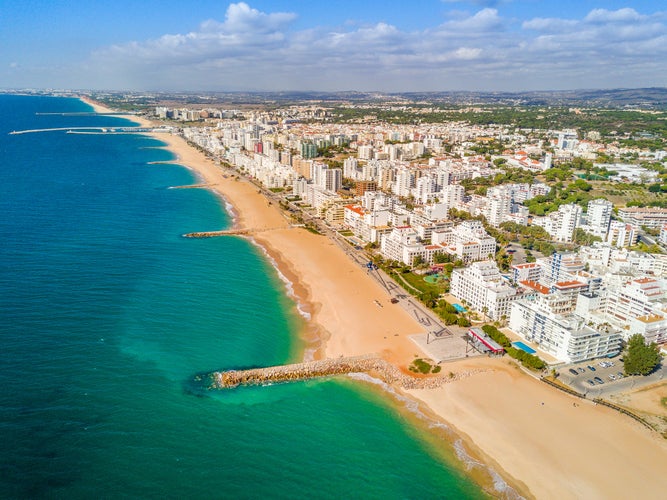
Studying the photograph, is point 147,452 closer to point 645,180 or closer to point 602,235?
→ point 602,235

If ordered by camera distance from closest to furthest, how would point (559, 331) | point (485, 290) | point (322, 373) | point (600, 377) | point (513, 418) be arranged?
point (513, 418)
point (600, 377)
point (322, 373)
point (559, 331)
point (485, 290)

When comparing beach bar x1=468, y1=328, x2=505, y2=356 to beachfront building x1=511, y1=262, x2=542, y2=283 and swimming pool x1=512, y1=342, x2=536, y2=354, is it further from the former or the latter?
beachfront building x1=511, y1=262, x2=542, y2=283

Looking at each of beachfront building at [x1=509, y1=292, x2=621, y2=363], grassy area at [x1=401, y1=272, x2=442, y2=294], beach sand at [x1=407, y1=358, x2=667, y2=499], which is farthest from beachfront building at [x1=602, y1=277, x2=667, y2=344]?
grassy area at [x1=401, y1=272, x2=442, y2=294]

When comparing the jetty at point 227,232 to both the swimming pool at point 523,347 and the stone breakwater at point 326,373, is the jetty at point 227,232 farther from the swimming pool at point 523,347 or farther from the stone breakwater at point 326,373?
the swimming pool at point 523,347

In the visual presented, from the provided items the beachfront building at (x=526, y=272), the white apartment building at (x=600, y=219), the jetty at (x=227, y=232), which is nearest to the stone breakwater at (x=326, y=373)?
the beachfront building at (x=526, y=272)

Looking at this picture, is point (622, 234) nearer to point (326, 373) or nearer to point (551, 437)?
point (551, 437)

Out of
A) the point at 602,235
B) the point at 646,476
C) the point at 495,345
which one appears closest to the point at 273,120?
the point at 602,235

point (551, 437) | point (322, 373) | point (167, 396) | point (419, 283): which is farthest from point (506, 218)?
point (167, 396)
